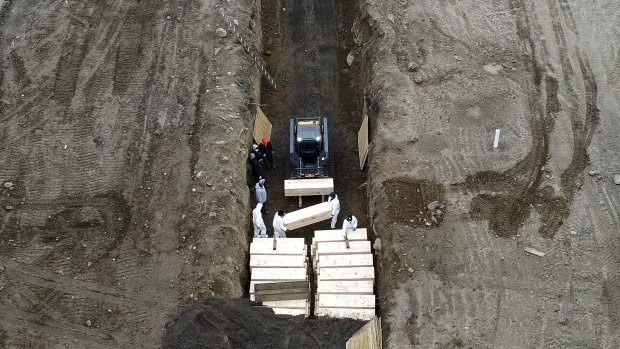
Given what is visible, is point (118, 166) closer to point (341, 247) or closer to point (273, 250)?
point (273, 250)

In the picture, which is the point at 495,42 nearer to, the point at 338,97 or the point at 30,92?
the point at 338,97

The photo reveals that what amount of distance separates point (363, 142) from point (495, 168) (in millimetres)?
3917

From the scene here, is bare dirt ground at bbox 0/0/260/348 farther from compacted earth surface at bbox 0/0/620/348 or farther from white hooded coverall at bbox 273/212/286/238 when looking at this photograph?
white hooded coverall at bbox 273/212/286/238

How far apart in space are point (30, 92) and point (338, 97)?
31.4 ft

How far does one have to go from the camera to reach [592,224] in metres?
12.7

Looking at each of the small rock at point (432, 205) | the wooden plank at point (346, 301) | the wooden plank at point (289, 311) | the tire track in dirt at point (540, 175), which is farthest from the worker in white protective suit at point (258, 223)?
the tire track in dirt at point (540, 175)

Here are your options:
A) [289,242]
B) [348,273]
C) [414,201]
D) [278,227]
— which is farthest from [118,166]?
[414,201]

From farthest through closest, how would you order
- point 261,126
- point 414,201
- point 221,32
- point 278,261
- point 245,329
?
point 221,32 < point 261,126 < point 414,201 < point 278,261 < point 245,329

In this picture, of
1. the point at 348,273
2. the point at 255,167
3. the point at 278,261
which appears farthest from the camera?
the point at 255,167

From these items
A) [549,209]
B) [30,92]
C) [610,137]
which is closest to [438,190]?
[549,209]

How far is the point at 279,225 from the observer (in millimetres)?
13719

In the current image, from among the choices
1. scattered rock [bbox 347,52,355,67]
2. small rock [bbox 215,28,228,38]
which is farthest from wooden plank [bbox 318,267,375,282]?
small rock [bbox 215,28,228,38]

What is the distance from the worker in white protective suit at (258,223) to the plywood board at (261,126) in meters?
3.04

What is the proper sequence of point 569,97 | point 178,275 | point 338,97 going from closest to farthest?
point 178,275 → point 569,97 → point 338,97
